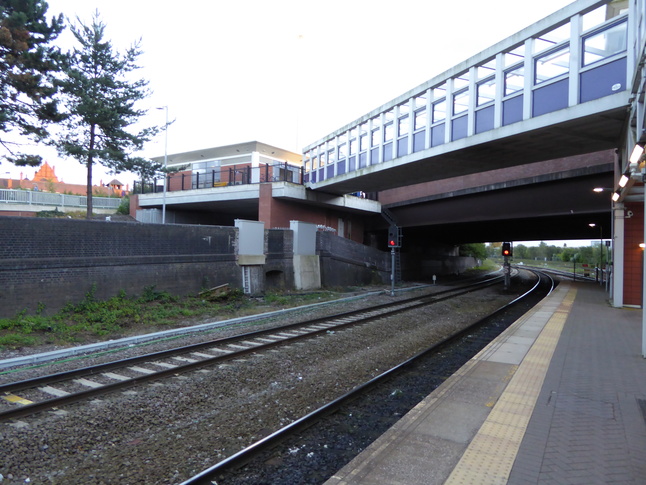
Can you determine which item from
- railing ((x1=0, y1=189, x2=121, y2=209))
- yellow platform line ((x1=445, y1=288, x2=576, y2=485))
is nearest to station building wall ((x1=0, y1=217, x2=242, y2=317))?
yellow platform line ((x1=445, y1=288, x2=576, y2=485))

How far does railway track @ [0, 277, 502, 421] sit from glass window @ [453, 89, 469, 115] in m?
10.9

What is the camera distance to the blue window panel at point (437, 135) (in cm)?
1783

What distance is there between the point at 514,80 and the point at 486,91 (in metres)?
1.22

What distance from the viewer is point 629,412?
5391mm

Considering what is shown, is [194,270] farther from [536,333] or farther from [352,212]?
[352,212]

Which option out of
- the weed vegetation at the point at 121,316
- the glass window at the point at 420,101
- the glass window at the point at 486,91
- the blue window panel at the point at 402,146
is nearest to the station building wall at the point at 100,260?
the weed vegetation at the point at 121,316

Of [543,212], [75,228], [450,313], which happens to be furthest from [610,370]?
[543,212]

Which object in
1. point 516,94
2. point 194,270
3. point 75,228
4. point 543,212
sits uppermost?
point 516,94

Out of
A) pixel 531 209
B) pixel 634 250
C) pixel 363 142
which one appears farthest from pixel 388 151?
pixel 634 250

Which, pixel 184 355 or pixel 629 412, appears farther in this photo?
pixel 184 355

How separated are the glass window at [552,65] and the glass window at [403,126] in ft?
22.7

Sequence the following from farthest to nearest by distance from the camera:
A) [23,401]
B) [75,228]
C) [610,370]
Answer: [75,228] < [610,370] < [23,401]

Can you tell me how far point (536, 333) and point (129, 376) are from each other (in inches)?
382

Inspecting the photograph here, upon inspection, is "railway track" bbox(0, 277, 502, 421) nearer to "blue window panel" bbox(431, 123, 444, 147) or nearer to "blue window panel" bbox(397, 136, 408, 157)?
"blue window panel" bbox(431, 123, 444, 147)
